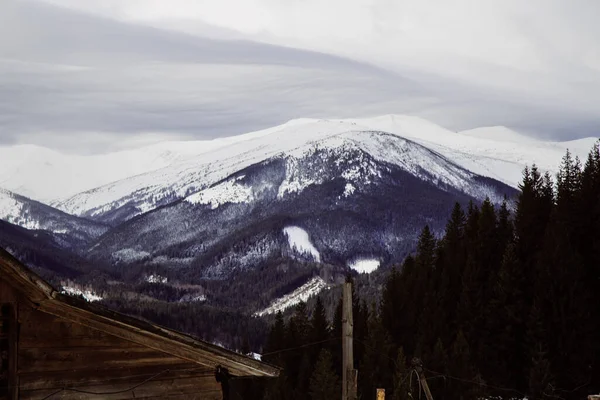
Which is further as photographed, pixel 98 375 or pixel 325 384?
pixel 325 384

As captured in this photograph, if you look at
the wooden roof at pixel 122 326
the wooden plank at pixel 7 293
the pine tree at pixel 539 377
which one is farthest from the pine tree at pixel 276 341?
the wooden plank at pixel 7 293

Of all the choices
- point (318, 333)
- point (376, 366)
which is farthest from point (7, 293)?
point (318, 333)

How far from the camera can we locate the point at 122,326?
1712 cm

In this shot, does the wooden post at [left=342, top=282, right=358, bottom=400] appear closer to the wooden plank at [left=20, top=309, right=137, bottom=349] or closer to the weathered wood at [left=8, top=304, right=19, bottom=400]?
the wooden plank at [left=20, top=309, right=137, bottom=349]

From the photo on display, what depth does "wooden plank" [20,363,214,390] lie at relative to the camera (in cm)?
1612

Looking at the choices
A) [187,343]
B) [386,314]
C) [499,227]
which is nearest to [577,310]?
[499,227]

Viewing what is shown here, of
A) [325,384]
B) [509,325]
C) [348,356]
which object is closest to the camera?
[348,356]

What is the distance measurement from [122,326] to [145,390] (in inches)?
59.3

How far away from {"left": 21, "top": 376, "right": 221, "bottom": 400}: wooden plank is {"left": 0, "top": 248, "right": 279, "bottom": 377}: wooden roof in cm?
45

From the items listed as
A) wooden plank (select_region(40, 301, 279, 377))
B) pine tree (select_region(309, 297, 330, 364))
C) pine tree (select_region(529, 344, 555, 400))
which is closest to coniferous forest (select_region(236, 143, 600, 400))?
pine tree (select_region(529, 344, 555, 400))

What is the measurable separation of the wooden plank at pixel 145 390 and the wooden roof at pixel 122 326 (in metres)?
0.45

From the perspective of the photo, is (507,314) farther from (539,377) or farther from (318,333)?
(318,333)

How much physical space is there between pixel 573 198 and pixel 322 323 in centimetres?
4088

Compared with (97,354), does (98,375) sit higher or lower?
lower
